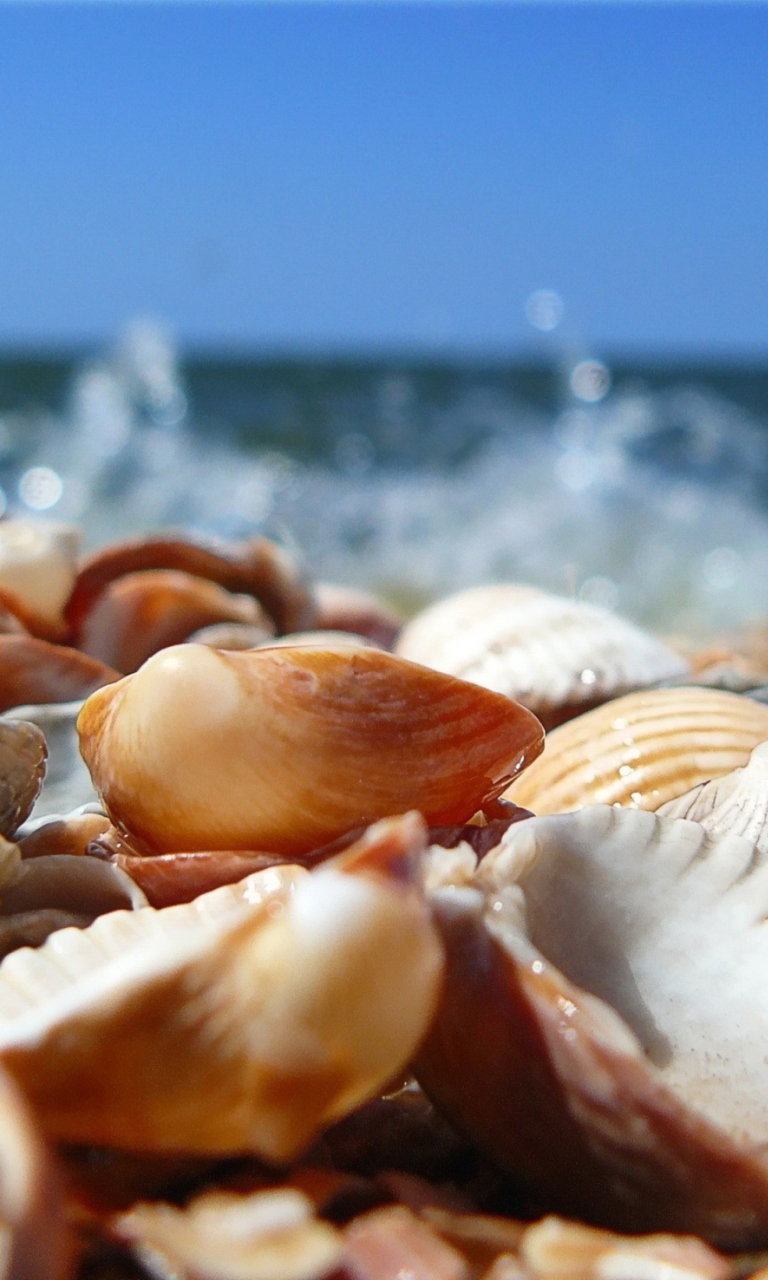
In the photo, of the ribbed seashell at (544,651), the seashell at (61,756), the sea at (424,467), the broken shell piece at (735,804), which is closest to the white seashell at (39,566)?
the seashell at (61,756)

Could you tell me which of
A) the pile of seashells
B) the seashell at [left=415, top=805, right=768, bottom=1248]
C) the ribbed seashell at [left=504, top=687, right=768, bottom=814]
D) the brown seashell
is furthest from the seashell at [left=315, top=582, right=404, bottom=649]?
the seashell at [left=415, top=805, right=768, bottom=1248]

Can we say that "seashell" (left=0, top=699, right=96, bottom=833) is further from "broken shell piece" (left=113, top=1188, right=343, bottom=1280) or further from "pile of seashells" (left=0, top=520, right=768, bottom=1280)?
"broken shell piece" (left=113, top=1188, right=343, bottom=1280)

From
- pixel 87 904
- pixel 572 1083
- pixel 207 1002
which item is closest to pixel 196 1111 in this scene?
pixel 207 1002

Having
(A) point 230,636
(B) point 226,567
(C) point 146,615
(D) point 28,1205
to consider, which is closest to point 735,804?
(D) point 28,1205

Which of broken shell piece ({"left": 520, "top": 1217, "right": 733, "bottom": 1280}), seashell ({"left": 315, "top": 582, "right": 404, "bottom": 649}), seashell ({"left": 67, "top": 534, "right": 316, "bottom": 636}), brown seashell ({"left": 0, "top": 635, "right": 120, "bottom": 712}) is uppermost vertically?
seashell ({"left": 67, "top": 534, "right": 316, "bottom": 636})

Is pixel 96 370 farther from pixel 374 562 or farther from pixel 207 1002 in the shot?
pixel 207 1002

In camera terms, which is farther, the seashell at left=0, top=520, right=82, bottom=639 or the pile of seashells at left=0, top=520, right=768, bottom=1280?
the seashell at left=0, top=520, right=82, bottom=639
